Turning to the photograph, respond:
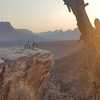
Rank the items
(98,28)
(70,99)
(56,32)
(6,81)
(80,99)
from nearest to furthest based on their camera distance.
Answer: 1. (6,81)
2. (98,28)
3. (80,99)
4. (70,99)
5. (56,32)

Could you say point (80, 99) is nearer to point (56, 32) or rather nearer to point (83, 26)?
point (83, 26)

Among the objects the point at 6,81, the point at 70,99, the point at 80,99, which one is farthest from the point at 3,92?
the point at 70,99

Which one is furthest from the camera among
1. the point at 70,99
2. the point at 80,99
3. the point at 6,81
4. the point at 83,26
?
the point at 70,99

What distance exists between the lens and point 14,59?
27.3ft

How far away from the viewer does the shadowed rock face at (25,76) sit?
8.12 m

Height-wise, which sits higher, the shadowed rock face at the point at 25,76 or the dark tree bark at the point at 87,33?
the dark tree bark at the point at 87,33

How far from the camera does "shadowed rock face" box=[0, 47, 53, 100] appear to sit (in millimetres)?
8125

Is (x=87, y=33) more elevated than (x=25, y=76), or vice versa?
(x=87, y=33)

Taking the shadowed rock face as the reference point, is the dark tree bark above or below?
above

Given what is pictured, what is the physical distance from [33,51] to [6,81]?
124 centimetres

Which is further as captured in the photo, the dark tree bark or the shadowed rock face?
the dark tree bark

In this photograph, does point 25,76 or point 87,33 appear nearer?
point 25,76

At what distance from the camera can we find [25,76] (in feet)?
28.0

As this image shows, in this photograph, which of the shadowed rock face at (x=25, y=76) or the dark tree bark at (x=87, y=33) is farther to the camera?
the dark tree bark at (x=87, y=33)
